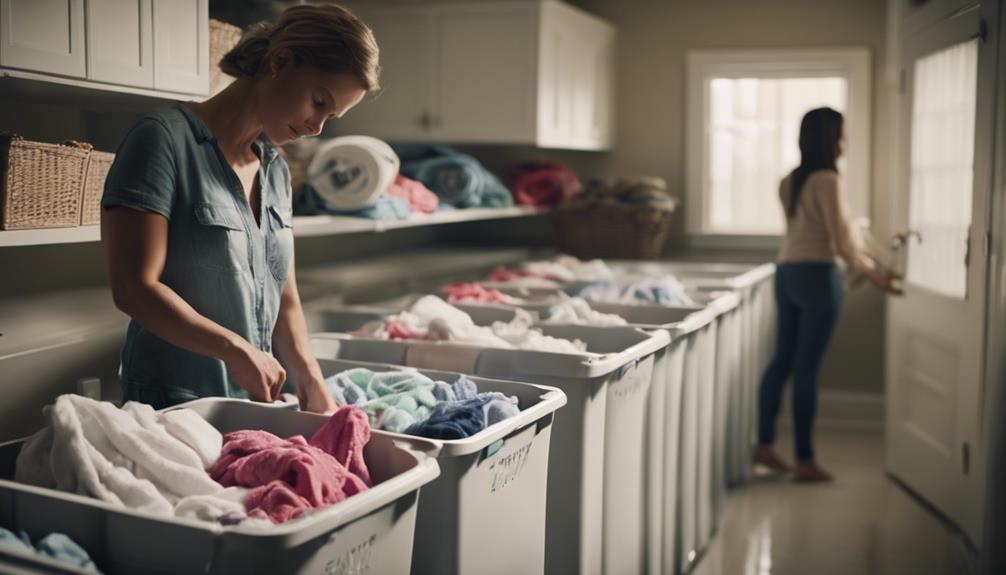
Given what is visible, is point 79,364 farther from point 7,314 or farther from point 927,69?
point 927,69

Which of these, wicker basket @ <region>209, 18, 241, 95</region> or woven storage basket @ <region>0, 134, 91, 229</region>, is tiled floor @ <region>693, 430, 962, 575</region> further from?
woven storage basket @ <region>0, 134, 91, 229</region>

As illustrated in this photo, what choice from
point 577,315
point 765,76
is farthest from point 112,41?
point 765,76

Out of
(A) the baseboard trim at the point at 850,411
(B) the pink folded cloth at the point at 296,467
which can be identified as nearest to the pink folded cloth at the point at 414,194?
(B) the pink folded cloth at the point at 296,467

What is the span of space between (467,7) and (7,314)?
2746mm

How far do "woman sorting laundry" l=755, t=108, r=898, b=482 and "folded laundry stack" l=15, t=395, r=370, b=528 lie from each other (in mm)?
2951

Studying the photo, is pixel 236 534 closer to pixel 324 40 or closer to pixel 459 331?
pixel 324 40

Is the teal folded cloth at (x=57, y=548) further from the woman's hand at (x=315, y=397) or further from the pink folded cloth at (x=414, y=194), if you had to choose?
the pink folded cloth at (x=414, y=194)

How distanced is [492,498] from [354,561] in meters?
0.46

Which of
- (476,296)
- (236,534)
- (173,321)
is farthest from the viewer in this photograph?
(476,296)

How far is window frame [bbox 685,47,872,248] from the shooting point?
16.7 ft

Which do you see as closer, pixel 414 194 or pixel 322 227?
Answer: pixel 322 227

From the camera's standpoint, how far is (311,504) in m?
1.38

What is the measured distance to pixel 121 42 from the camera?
79.7 inches

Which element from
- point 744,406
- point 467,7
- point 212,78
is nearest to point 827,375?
point 744,406
